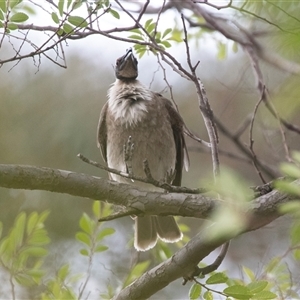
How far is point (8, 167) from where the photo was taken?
1.80 m

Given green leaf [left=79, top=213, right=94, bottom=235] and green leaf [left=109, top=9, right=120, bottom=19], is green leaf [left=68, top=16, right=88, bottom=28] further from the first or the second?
green leaf [left=79, top=213, right=94, bottom=235]

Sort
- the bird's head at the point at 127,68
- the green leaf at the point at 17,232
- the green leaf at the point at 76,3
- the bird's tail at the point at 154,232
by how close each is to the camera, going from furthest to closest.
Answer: the bird's head at the point at 127,68
the bird's tail at the point at 154,232
the green leaf at the point at 17,232
the green leaf at the point at 76,3

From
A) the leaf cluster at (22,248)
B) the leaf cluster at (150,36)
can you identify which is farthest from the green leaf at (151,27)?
the leaf cluster at (22,248)

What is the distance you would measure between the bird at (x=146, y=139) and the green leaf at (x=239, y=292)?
1.43 metres

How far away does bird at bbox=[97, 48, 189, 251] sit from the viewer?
10.7 feet

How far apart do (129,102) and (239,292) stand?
5.93 ft

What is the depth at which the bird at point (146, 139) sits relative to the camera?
327 cm

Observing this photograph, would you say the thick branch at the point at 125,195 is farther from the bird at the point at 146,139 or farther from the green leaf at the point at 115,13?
the bird at the point at 146,139

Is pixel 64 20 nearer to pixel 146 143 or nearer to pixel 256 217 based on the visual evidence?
pixel 256 217

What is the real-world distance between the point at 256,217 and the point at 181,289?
2.13 meters

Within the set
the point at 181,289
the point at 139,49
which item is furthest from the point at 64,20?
the point at 181,289

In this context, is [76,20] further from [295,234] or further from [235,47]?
[295,234]

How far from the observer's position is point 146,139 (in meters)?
3.27

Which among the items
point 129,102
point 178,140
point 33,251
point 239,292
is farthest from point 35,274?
point 178,140
